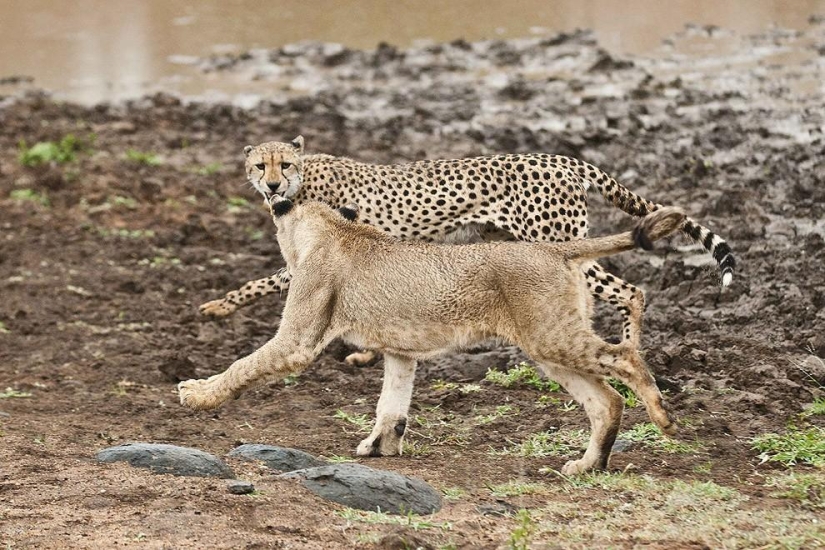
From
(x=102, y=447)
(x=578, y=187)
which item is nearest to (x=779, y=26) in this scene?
(x=578, y=187)

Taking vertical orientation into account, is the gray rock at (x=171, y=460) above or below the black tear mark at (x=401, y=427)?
above

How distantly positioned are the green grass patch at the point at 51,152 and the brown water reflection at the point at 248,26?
464 cm

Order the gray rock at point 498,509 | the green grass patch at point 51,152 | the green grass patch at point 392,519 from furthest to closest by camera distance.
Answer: the green grass patch at point 51,152, the gray rock at point 498,509, the green grass patch at point 392,519

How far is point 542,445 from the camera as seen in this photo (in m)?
7.61

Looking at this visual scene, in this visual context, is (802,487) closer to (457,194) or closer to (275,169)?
(457,194)

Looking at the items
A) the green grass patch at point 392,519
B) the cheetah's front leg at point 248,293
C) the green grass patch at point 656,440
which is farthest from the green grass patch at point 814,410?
the cheetah's front leg at point 248,293

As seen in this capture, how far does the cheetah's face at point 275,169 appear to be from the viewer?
9.51 metres

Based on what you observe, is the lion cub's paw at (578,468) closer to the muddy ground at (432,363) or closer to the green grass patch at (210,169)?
the muddy ground at (432,363)

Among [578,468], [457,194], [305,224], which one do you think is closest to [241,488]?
[578,468]

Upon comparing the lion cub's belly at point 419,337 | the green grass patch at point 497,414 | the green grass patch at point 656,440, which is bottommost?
the green grass patch at point 497,414

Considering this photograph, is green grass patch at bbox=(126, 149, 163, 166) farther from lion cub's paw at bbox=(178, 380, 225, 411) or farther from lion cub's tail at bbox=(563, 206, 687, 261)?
lion cub's tail at bbox=(563, 206, 687, 261)

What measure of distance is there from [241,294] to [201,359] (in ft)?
1.95

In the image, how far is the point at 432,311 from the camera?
727 cm

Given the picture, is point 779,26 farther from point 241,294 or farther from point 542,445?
point 542,445
